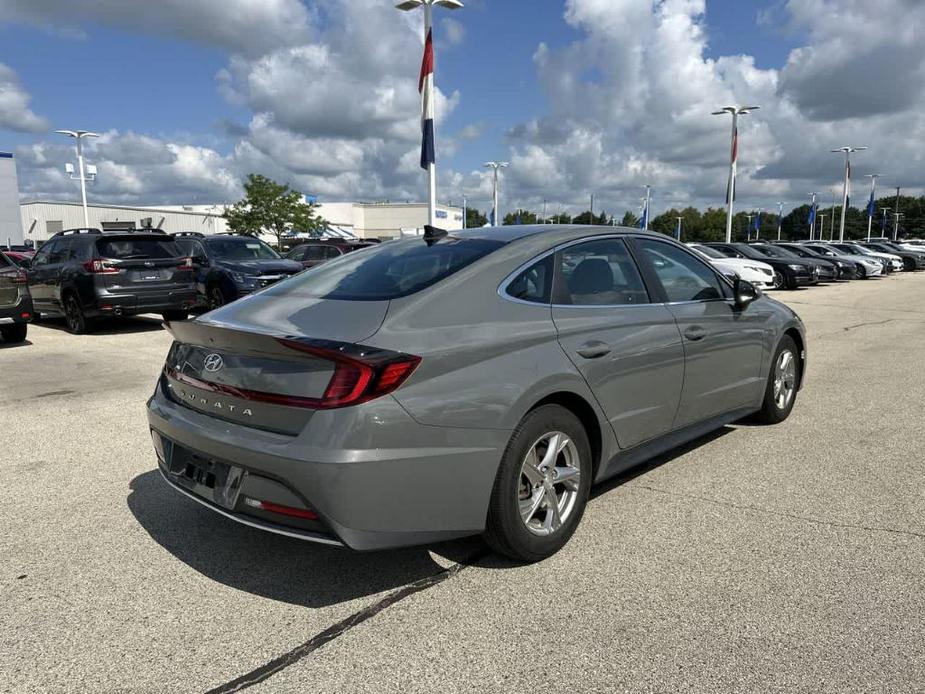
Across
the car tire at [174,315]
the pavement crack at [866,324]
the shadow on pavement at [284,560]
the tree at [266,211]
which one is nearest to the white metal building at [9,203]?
the tree at [266,211]

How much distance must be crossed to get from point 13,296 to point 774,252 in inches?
889

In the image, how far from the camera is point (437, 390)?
2.84m

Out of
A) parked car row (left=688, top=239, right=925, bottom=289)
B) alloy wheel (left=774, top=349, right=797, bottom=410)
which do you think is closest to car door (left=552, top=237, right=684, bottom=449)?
alloy wheel (left=774, top=349, right=797, bottom=410)

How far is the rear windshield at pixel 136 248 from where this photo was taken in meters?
11.6

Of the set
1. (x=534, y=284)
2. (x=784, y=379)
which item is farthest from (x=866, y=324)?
(x=534, y=284)

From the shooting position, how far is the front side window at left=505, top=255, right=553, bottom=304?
341 cm

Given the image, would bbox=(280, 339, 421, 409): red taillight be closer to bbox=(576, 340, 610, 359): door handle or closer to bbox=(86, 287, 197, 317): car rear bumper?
bbox=(576, 340, 610, 359): door handle

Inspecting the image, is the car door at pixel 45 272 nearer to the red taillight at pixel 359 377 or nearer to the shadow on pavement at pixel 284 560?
the shadow on pavement at pixel 284 560

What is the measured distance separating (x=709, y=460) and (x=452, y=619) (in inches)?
101

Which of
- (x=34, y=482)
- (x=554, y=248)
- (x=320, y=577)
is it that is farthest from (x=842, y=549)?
(x=34, y=482)

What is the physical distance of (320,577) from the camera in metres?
3.22

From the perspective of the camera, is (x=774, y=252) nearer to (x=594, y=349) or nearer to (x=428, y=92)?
(x=428, y=92)

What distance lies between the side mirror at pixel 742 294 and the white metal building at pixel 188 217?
58.3 meters

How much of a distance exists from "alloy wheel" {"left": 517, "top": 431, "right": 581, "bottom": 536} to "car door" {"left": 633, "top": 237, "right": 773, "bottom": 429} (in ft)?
3.52
